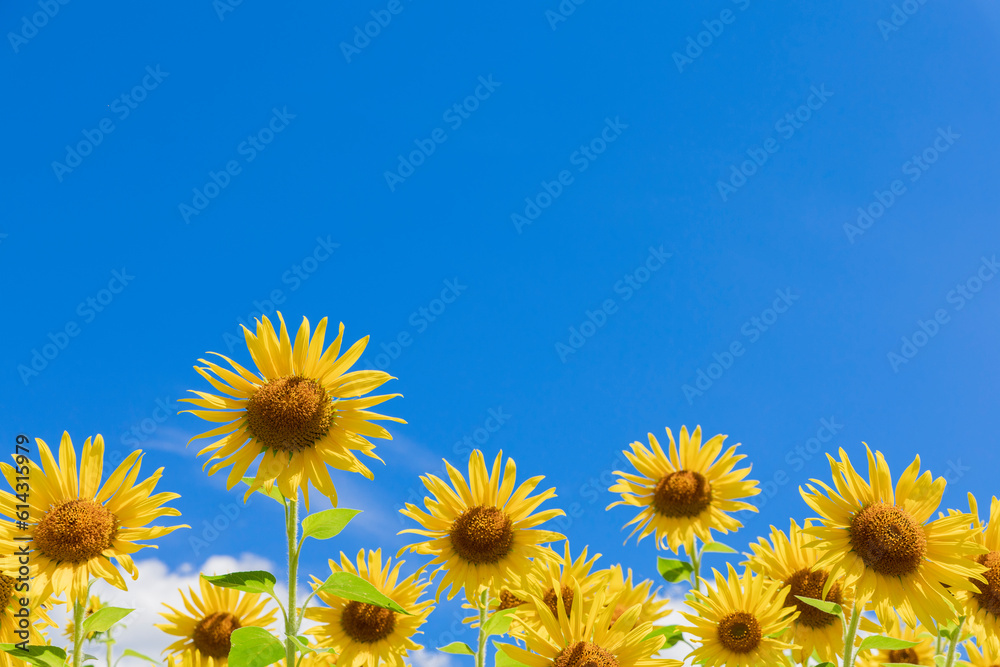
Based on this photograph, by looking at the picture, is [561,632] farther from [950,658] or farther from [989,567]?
[989,567]

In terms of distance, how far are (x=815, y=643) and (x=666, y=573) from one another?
131 centimetres

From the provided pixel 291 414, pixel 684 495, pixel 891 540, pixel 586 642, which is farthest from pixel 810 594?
pixel 291 414

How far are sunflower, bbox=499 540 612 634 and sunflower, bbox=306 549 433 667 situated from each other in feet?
2.74

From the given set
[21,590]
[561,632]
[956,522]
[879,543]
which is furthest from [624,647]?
[21,590]

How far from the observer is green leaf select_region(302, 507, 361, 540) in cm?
424

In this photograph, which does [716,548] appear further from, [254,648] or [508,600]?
[254,648]

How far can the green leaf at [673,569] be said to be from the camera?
6828 mm

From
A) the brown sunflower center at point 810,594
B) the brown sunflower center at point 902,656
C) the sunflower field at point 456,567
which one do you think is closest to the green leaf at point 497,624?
the sunflower field at point 456,567

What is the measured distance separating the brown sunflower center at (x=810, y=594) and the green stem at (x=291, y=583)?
13.7 ft

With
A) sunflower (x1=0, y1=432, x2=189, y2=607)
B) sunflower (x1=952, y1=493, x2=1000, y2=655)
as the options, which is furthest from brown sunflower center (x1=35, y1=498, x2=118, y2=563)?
sunflower (x1=952, y1=493, x2=1000, y2=655)

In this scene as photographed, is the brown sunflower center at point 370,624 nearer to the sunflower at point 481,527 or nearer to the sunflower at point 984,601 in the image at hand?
the sunflower at point 481,527

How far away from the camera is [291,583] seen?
4.19 m

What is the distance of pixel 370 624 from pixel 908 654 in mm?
4749

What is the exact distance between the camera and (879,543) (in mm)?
5453
